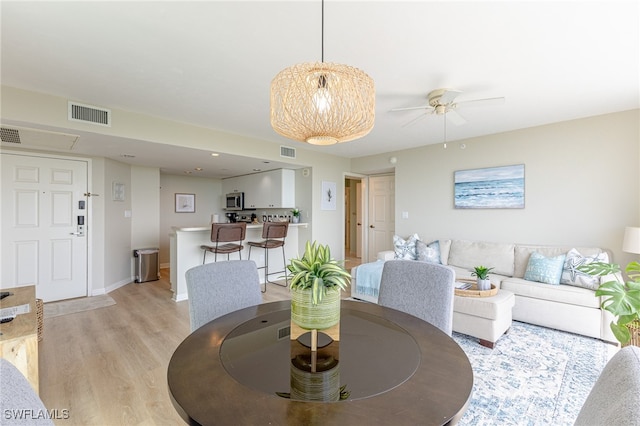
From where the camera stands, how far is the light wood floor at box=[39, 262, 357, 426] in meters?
1.82

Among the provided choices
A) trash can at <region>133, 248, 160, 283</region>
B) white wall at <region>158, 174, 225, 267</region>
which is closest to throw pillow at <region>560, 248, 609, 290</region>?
trash can at <region>133, 248, 160, 283</region>

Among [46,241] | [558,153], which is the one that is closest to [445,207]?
[558,153]

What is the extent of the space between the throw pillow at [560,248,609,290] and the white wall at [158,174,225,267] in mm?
6767

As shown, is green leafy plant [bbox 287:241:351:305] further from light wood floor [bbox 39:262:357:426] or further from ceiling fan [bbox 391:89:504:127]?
ceiling fan [bbox 391:89:504:127]

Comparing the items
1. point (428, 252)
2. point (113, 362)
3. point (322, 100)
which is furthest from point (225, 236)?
point (322, 100)

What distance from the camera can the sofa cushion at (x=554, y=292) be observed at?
9.36ft

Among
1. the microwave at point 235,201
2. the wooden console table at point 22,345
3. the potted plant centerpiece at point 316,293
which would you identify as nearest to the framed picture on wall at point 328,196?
the microwave at point 235,201

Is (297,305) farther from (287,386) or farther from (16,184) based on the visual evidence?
(16,184)

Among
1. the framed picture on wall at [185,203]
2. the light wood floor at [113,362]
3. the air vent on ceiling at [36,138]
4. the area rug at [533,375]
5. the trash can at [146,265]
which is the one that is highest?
the air vent on ceiling at [36,138]

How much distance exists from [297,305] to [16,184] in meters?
4.63

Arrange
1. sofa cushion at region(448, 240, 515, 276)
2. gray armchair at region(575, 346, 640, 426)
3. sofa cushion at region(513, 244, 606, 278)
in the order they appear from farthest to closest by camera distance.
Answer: sofa cushion at region(448, 240, 515, 276)
sofa cushion at region(513, 244, 606, 278)
gray armchair at region(575, 346, 640, 426)

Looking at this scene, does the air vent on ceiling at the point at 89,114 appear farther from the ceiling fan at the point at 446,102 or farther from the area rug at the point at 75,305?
the ceiling fan at the point at 446,102

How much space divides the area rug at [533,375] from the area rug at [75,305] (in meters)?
4.30

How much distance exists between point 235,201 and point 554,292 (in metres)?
5.87
